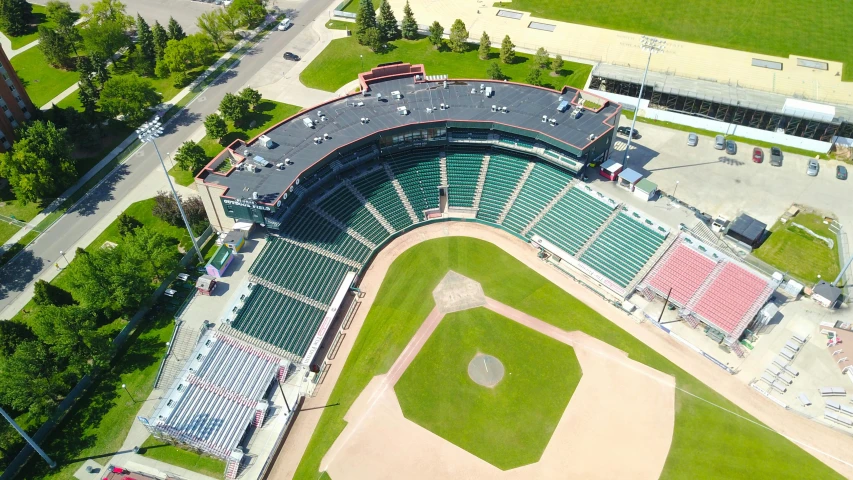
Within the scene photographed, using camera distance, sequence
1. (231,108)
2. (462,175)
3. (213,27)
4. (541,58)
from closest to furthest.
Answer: (462,175)
(231,108)
(541,58)
(213,27)

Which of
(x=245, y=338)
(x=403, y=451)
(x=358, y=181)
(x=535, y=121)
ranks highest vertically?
(x=535, y=121)

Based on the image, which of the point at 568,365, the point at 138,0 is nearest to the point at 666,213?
the point at 568,365

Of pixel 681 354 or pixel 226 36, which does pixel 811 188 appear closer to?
pixel 681 354

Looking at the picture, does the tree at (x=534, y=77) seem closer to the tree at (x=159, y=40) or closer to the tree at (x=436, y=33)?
the tree at (x=436, y=33)

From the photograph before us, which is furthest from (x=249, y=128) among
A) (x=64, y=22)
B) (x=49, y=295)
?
(x=64, y=22)

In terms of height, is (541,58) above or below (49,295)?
above

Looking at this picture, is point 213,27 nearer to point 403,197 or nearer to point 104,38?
point 104,38

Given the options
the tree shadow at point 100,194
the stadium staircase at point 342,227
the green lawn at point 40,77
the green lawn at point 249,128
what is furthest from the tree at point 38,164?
the stadium staircase at point 342,227
